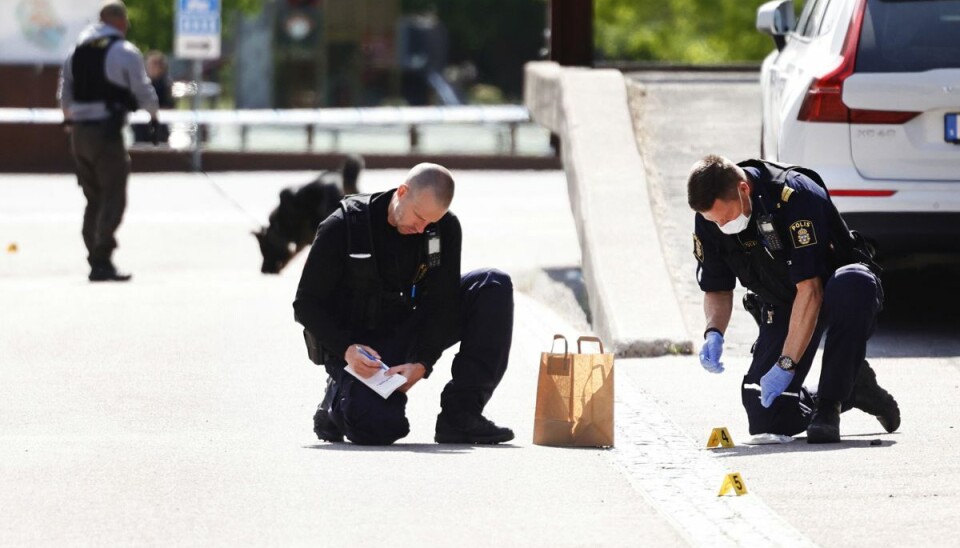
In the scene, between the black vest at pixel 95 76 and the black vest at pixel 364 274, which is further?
the black vest at pixel 95 76

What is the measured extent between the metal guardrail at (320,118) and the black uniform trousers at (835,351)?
20.7 meters

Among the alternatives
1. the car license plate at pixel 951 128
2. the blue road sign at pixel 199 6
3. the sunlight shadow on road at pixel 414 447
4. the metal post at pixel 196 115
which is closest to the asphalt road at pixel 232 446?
the sunlight shadow on road at pixel 414 447

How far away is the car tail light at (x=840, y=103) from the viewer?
30.9 feet

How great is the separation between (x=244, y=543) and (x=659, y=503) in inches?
53.4

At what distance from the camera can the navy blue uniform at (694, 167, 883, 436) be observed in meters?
7.04

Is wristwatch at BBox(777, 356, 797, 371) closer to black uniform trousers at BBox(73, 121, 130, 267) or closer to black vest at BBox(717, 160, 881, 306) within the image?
black vest at BBox(717, 160, 881, 306)

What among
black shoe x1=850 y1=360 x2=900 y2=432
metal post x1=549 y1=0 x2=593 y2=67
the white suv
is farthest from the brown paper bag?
metal post x1=549 y1=0 x2=593 y2=67

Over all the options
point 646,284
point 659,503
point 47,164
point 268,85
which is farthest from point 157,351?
point 268,85

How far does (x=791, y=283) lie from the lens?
730 centimetres

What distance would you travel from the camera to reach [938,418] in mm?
7723

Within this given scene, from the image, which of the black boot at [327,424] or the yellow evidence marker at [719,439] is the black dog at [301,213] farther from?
the yellow evidence marker at [719,439]

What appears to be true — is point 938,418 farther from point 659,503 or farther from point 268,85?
point 268,85

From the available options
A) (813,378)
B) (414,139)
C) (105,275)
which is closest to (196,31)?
(414,139)

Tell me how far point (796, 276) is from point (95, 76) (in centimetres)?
754
